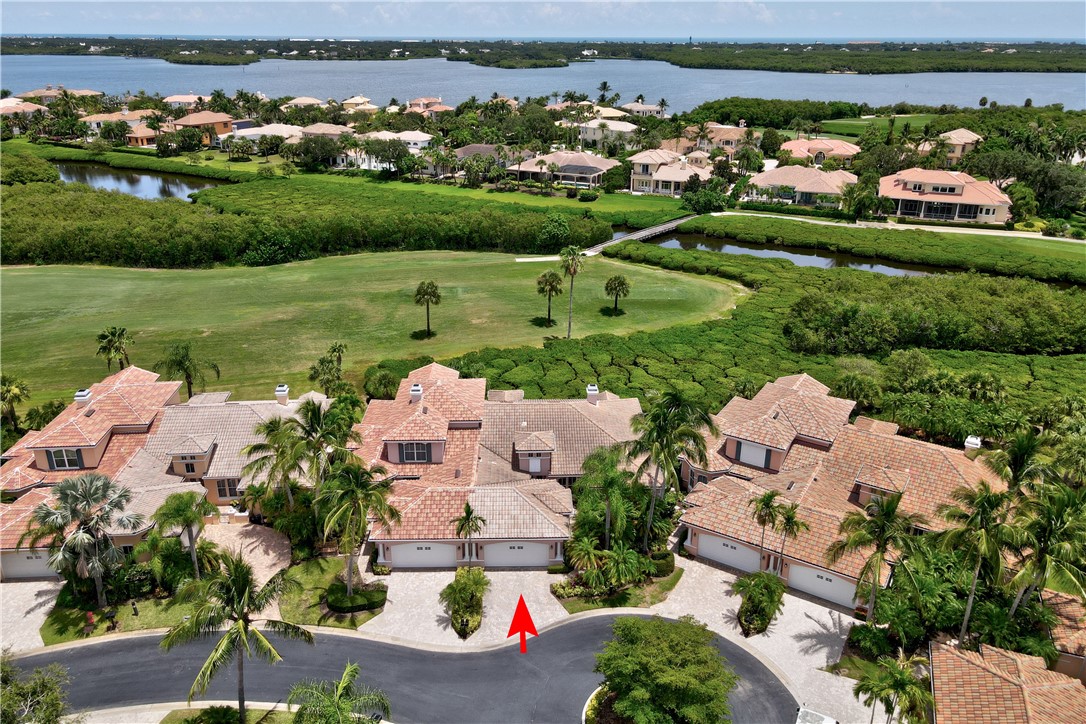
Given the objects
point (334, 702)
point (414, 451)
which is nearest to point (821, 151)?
point (414, 451)

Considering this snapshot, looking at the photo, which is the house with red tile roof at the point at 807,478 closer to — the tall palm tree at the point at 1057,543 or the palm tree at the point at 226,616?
the tall palm tree at the point at 1057,543

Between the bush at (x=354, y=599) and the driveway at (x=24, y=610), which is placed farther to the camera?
the bush at (x=354, y=599)

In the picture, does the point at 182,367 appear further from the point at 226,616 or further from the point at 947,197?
the point at 947,197

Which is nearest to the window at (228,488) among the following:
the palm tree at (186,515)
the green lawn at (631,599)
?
the palm tree at (186,515)

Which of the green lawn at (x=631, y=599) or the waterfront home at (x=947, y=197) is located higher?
the waterfront home at (x=947, y=197)

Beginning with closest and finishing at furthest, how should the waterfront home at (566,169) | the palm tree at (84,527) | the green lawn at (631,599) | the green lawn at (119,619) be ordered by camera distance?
the palm tree at (84,527) < the green lawn at (119,619) < the green lawn at (631,599) < the waterfront home at (566,169)

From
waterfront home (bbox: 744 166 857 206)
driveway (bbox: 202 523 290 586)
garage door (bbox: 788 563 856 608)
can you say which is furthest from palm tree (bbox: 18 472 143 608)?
waterfront home (bbox: 744 166 857 206)

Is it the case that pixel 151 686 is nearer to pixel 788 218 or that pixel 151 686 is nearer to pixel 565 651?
pixel 565 651

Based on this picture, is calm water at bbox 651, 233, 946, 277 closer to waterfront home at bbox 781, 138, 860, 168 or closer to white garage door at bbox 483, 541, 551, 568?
waterfront home at bbox 781, 138, 860, 168
